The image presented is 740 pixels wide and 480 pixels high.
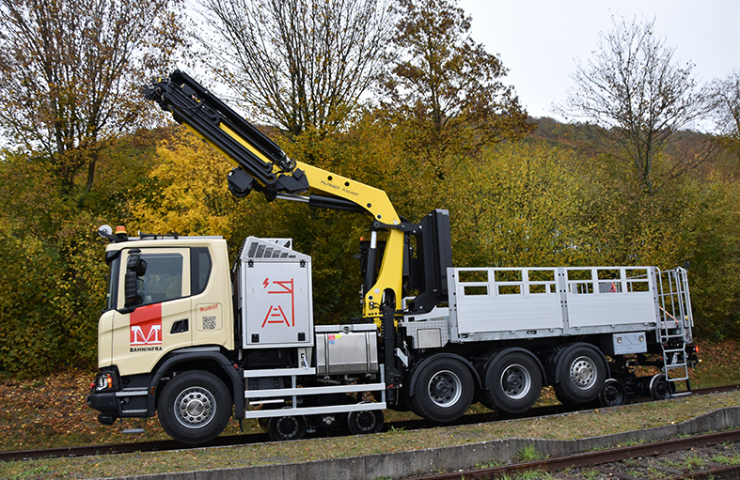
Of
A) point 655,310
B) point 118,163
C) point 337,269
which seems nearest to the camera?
point 655,310

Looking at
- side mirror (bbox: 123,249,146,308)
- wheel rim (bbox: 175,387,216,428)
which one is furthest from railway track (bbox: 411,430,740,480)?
side mirror (bbox: 123,249,146,308)

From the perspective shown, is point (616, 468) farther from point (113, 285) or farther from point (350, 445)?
point (113, 285)

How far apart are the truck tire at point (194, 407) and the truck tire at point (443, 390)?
117 inches

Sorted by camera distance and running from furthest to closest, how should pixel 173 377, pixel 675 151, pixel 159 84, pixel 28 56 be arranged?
pixel 675 151 < pixel 28 56 < pixel 159 84 < pixel 173 377

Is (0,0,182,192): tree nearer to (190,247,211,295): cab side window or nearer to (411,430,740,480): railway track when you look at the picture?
(190,247,211,295): cab side window

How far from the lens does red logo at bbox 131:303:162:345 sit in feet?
24.8

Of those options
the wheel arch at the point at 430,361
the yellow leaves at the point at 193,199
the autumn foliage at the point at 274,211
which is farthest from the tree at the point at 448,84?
the wheel arch at the point at 430,361

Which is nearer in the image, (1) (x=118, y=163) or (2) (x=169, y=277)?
(2) (x=169, y=277)

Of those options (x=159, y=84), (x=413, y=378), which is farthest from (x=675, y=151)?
(x=159, y=84)

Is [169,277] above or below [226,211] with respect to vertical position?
below

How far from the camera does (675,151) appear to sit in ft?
94.2

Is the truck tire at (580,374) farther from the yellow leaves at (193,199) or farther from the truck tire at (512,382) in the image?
the yellow leaves at (193,199)

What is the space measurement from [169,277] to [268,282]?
1.39 meters

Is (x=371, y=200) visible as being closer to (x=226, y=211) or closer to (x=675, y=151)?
(x=226, y=211)
